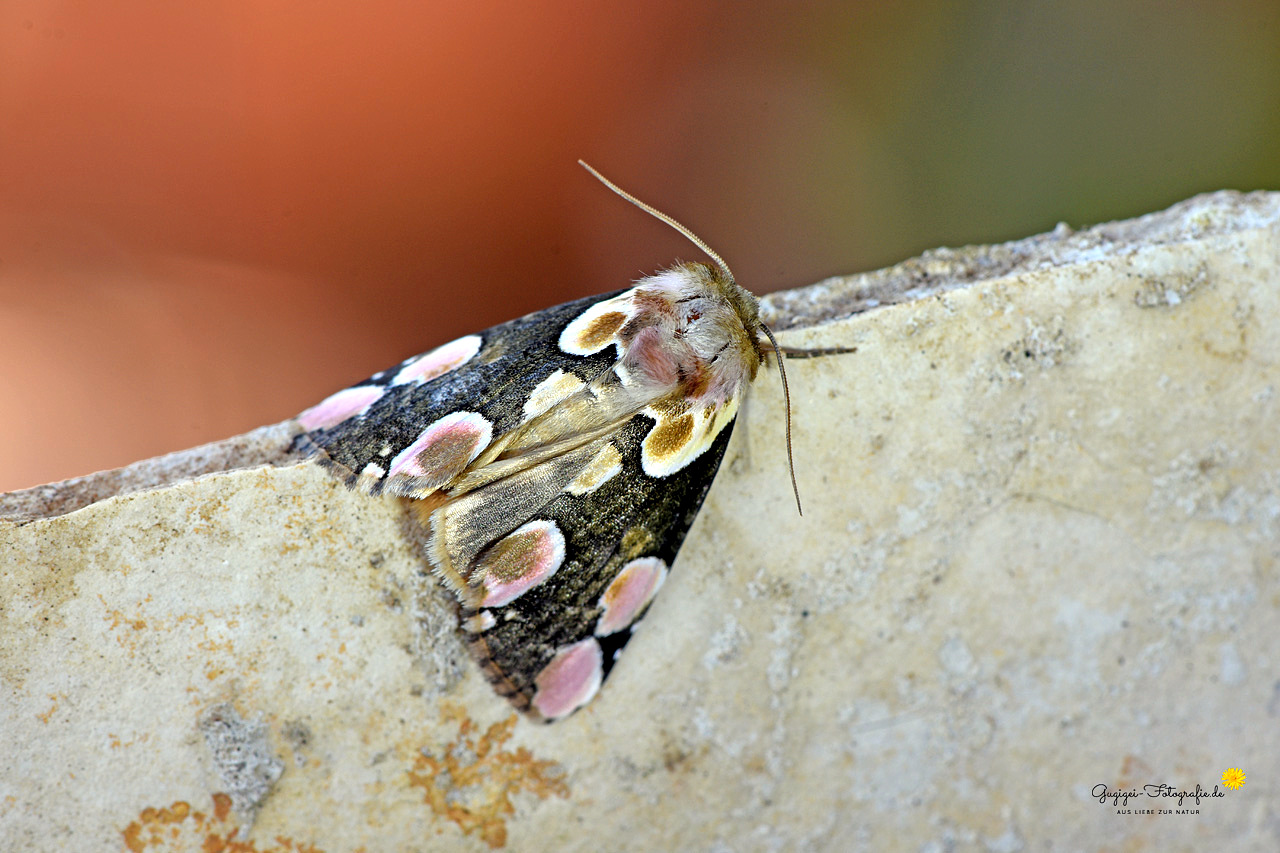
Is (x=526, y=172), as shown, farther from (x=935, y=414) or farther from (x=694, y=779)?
(x=694, y=779)

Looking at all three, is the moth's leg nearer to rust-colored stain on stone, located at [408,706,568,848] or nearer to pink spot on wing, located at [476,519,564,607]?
pink spot on wing, located at [476,519,564,607]

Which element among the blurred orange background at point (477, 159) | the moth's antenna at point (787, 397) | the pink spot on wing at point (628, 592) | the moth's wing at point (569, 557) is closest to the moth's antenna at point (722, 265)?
the moth's antenna at point (787, 397)

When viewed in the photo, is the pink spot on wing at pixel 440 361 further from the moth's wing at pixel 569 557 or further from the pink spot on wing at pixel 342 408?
the moth's wing at pixel 569 557

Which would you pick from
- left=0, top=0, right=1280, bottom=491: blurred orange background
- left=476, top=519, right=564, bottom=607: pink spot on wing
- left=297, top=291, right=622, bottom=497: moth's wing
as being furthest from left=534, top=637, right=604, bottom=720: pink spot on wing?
left=0, top=0, right=1280, bottom=491: blurred orange background

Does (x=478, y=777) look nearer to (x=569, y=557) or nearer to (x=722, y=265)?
(x=569, y=557)

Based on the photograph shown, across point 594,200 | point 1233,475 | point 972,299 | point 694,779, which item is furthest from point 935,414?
point 594,200

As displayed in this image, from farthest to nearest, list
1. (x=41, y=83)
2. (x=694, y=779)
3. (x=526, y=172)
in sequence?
1. (x=526, y=172)
2. (x=41, y=83)
3. (x=694, y=779)
